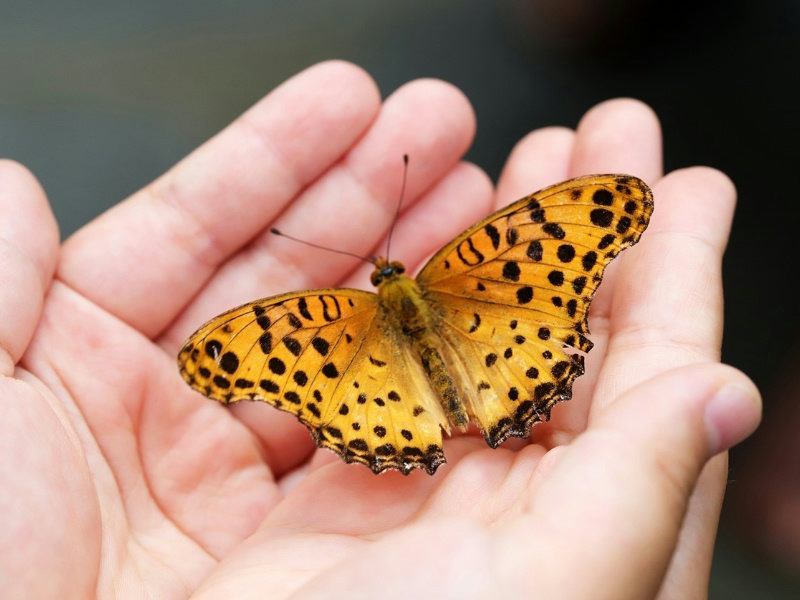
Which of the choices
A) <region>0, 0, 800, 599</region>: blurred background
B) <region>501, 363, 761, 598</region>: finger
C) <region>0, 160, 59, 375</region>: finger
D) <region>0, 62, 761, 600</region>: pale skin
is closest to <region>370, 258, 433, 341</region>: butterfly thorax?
<region>0, 62, 761, 600</region>: pale skin

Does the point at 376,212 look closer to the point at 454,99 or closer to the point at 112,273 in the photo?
the point at 454,99

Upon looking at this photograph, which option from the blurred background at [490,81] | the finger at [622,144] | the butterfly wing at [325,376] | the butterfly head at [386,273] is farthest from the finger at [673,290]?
the blurred background at [490,81]

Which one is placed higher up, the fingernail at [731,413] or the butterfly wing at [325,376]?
the fingernail at [731,413]

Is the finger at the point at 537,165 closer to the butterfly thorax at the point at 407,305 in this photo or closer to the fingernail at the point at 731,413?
the butterfly thorax at the point at 407,305

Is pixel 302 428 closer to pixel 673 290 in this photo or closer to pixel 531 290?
pixel 531 290

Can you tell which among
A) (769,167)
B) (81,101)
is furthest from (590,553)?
(81,101)

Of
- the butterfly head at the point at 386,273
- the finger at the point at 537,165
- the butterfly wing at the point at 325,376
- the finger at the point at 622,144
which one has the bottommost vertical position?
the butterfly wing at the point at 325,376
